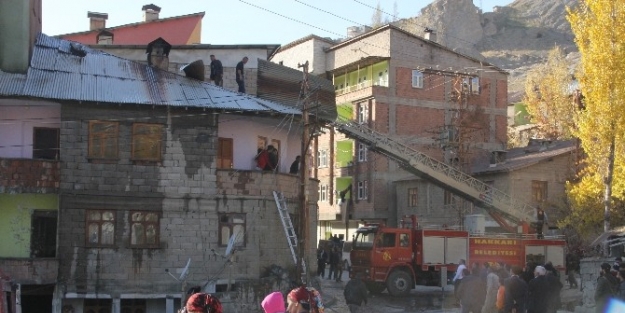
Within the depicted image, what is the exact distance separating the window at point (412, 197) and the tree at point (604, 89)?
15.7m

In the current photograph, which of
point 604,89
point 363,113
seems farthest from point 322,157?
point 604,89

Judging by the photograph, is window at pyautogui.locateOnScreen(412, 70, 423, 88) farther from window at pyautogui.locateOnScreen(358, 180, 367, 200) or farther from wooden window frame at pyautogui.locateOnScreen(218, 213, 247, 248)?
wooden window frame at pyautogui.locateOnScreen(218, 213, 247, 248)

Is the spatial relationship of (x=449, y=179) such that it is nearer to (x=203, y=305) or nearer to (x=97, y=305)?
(x=97, y=305)

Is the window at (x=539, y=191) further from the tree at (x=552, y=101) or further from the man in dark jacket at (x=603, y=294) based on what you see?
the man in dark jacket at (x=603, y=294)

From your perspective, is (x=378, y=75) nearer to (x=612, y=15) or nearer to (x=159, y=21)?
(x=159, y=21)

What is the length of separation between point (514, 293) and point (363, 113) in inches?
1453

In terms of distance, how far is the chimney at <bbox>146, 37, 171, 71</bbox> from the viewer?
28.9 meters

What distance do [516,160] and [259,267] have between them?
24.7 m

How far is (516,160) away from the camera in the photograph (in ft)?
152

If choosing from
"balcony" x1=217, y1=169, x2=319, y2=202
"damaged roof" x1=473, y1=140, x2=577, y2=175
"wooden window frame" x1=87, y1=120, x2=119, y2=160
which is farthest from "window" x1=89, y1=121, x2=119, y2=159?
"damaged roof" x1=473, y1=140, x2=577, y2=175

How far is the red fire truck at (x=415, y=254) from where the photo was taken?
2959 centimetres

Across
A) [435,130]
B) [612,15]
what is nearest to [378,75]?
[435,130]

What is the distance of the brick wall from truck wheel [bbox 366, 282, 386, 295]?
39.7ft

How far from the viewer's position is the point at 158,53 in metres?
29.0
